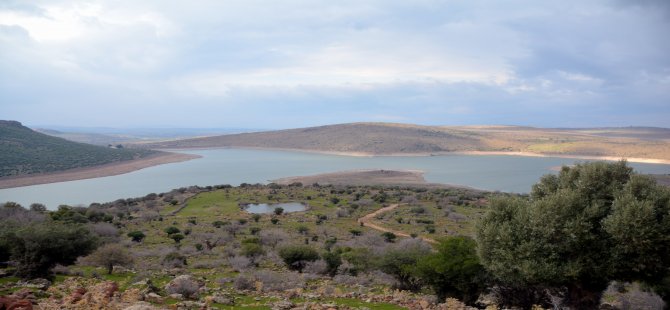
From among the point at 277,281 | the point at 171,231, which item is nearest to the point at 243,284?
the point at 277,281

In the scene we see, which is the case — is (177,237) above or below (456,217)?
above

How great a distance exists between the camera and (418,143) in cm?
13275

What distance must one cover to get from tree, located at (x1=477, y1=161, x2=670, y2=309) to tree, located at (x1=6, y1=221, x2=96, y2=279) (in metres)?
12.4

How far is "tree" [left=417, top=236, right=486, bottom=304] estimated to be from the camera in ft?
41.0

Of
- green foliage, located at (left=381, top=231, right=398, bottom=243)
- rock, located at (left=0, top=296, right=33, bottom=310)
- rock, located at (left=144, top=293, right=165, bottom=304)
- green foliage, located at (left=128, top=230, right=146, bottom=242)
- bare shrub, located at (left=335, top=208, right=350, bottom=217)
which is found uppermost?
rock, located at (left=0, top=296, right=33, bottom=310)

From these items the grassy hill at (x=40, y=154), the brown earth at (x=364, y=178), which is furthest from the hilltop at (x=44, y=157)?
the brown earth at (x=364, y=178)

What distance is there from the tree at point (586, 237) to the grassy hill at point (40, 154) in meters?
76.6

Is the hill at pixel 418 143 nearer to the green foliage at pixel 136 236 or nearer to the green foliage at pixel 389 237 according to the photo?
the green foliage at pixel 389 237

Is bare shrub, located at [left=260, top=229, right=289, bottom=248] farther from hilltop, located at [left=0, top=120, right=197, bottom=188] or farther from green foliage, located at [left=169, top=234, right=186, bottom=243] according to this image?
hilltop, located at [left=0, top=120, right=197, bottom=188]

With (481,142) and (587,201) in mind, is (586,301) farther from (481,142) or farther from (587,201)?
(481,142)

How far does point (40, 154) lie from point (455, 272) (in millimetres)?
89188

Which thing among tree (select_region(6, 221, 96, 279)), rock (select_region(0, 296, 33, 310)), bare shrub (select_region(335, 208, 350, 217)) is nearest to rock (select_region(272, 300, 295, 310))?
rock (select_region(0, 296, 33, 310))

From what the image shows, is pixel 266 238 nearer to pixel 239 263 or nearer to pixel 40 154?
pixel 239 263

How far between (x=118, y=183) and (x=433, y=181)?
157ft
